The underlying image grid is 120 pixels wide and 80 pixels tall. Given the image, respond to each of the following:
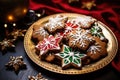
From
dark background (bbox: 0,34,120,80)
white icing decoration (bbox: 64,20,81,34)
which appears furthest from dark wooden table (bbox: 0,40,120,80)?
white icing decoration (bbox: 64,20,81,34)

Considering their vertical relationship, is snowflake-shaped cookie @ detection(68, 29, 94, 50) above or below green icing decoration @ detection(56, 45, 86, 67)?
above

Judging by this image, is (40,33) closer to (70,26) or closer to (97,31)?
Answer: (70,26)

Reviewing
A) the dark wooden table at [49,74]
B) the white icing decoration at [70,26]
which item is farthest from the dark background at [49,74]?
the white icing decoration at [70,26]

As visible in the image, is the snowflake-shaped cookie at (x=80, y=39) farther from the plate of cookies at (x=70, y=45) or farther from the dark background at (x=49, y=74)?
the dark background at (x=49, y=74)

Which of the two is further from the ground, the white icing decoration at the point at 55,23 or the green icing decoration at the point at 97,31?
the white icing decoration at the point at 55,23

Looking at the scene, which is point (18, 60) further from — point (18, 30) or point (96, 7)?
point (96, 7)

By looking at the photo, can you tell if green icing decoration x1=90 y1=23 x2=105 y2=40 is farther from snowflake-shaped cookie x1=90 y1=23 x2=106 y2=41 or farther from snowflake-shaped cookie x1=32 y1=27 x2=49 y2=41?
snowflake-shaped cookie x1=32 y1=27 x2=49 y2=41

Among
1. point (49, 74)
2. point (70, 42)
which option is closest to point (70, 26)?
point (70, 42)

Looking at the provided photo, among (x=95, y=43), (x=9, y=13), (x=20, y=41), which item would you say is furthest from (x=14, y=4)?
(x=95, y=43)
